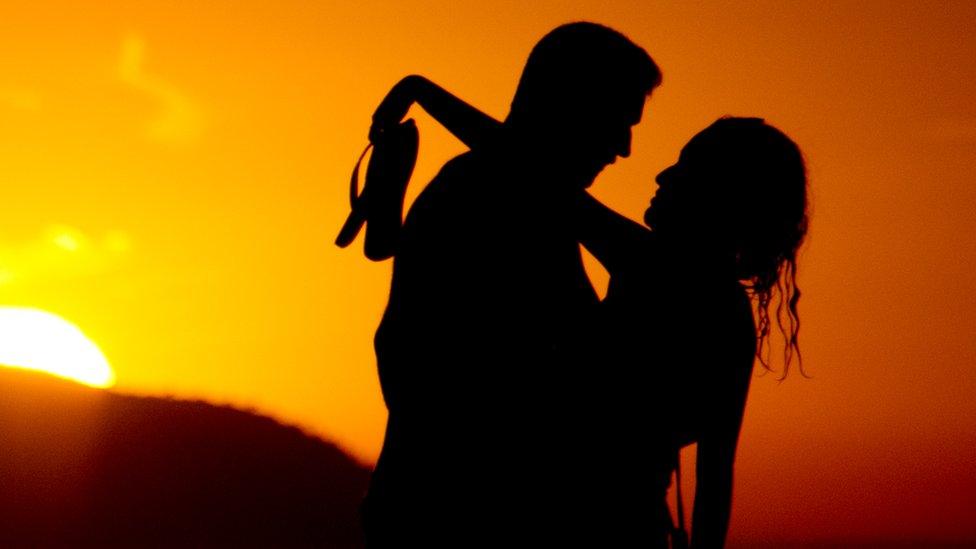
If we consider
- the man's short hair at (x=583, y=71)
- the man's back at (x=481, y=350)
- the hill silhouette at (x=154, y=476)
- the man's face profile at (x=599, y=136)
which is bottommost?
the man's back at (x=481, y=350)

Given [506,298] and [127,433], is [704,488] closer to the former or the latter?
[506,298]

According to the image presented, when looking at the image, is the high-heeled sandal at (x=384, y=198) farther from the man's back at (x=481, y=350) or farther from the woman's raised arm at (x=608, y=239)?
the woman's raised arm at (x=608, y=239)

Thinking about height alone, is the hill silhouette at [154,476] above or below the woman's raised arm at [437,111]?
above

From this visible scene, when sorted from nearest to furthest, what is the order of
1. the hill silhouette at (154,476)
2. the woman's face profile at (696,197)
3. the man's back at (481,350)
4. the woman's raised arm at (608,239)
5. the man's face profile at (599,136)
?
the man's back at (481,350), the man's face profile at (599,136), the woman's raised arm at (608,239), the woman's face profile at (696,197), the hill silhouette at (154,476)

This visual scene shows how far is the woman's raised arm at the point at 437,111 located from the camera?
178 centimetres

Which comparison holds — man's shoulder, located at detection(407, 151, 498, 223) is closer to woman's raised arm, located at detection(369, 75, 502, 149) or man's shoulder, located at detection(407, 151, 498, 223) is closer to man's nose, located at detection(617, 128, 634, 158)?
woman's raised arm, located at detection(369, 75, 502, 149)

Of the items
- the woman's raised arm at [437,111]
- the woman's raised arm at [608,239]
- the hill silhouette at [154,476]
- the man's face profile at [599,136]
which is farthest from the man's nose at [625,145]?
the hill silhouette at [154,476]

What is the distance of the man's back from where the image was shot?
1.54 meters

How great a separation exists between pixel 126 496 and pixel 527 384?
61.9 feet

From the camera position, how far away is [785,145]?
1.96 meters

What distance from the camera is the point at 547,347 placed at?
157cm

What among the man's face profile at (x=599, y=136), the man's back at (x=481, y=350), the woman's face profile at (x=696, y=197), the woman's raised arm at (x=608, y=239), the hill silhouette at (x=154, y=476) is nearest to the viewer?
the man's back at (x=481, y=350)

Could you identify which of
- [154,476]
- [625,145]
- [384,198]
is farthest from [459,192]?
[154,476]

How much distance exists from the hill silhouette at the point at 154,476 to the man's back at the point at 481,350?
13.4 metres
